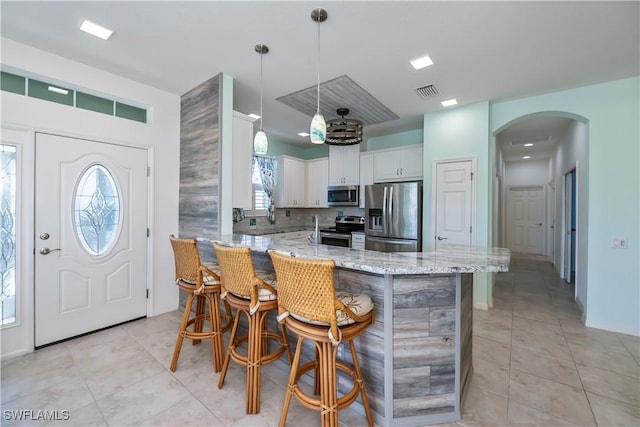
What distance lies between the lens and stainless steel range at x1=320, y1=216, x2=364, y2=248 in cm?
488

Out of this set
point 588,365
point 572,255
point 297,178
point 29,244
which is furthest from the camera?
point 297,178

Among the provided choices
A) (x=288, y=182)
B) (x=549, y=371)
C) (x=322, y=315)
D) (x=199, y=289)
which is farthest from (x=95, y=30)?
(x=549, y=371)

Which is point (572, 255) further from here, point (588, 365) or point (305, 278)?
point (305, 278)

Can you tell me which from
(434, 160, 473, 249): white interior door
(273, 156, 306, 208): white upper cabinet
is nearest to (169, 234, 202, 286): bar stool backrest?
(273, 156, 306, 208): white upper cabinet

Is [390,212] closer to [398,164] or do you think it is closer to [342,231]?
[398,164]

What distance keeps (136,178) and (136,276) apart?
3.78 ft

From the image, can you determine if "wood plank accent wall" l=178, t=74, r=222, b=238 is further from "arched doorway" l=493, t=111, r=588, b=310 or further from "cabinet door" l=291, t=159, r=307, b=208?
"arched doorway" l=493, t=111, r=588, b=310

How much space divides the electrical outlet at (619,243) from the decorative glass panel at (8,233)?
6.08 metres

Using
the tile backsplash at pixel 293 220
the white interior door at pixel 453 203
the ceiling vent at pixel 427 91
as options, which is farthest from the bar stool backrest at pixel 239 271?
the white interior door at pixel 453 203

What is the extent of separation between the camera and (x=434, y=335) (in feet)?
5.54

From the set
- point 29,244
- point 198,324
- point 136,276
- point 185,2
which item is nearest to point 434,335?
point 198,324

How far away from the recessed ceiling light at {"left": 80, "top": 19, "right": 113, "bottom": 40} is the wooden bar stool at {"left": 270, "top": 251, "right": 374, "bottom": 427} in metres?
2.36

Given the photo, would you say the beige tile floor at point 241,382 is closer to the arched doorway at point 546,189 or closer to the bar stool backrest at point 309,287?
the bar stool backrest at point 309,287

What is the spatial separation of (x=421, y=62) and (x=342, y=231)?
310cm
